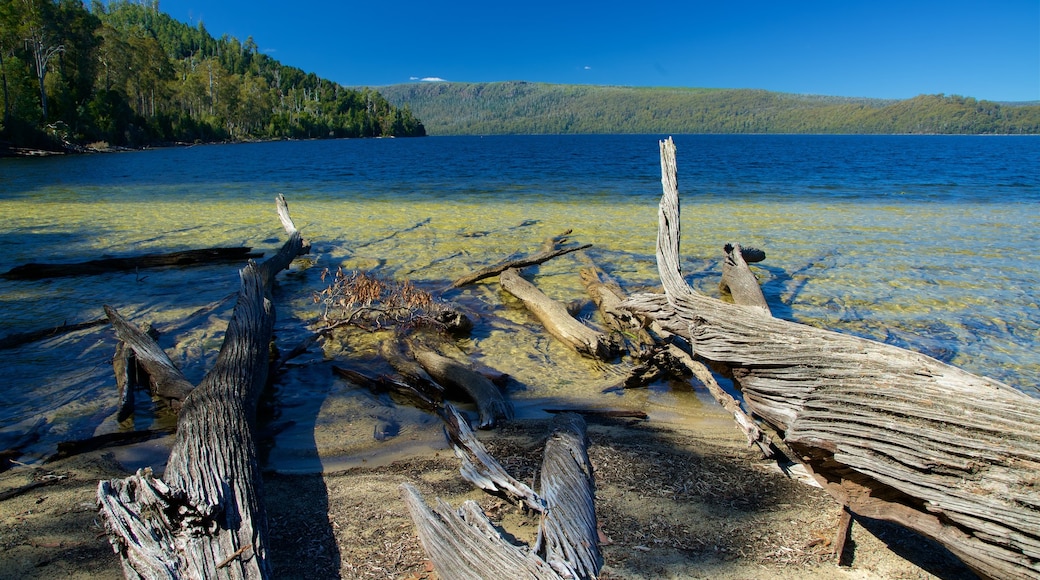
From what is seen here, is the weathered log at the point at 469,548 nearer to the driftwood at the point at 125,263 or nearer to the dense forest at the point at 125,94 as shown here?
the driftwood at the point at 125,263

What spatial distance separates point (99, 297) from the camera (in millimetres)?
8047

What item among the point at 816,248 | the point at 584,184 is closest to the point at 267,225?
the point at 816,248

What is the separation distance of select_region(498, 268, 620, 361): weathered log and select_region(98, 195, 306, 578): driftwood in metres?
3.54

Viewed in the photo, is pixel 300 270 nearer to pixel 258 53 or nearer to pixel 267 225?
pixel 267 225

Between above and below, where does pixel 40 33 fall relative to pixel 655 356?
above

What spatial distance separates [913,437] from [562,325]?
4396 millimetres

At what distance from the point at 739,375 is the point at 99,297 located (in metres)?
8.49

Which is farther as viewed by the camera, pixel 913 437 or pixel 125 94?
pixel 125 94

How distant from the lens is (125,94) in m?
83.9

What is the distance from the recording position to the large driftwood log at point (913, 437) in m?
2.28

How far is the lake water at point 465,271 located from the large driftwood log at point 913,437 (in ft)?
5.37

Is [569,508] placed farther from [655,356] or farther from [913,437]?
[655,356]

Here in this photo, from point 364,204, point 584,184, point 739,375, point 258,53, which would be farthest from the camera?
point 258,53

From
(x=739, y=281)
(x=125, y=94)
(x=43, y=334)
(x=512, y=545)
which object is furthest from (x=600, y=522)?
(x=125, y=94)
